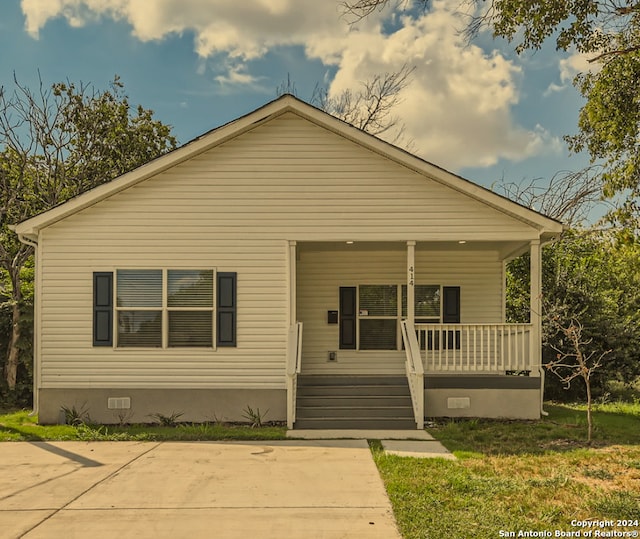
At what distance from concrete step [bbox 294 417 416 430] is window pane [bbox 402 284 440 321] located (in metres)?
3.02

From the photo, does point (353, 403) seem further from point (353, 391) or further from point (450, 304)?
point (450, 304)

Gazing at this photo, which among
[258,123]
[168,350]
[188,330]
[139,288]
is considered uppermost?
[258,123]

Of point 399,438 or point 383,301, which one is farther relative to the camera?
point 383,301

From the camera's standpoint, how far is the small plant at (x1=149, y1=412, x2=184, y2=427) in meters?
10.8

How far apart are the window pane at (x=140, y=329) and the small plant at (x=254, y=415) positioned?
207 cm

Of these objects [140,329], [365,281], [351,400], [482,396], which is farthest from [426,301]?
[140,329]

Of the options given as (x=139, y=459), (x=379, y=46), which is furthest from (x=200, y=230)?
(x=379, y=46)

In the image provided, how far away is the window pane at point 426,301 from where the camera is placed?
42.2ft

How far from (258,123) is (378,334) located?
524 cm

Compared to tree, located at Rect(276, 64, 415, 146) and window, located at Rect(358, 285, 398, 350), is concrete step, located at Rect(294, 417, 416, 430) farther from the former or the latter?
tree, located at Rect(276, 64, 415, 146)

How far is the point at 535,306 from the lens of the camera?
1111 centimetres

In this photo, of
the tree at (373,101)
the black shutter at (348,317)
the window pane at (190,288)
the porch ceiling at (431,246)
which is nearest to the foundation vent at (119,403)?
the window pane at (190,288)

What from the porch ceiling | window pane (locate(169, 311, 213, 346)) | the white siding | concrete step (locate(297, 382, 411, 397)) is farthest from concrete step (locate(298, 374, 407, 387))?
the porch ceiling

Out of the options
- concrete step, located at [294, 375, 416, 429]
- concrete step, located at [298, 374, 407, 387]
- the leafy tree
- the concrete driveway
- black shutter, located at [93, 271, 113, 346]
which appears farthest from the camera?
the leafy tree
